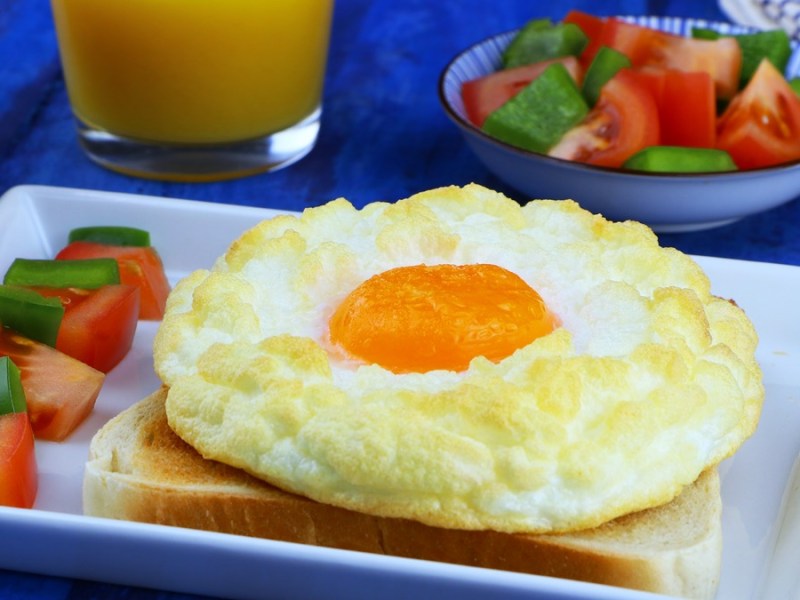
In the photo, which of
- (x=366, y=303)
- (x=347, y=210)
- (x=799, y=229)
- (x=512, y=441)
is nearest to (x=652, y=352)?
(x=512, y=441)

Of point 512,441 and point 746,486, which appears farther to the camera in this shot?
point 746,486

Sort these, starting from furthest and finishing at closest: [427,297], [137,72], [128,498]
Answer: [137,72] → [427,297] → [128,498]

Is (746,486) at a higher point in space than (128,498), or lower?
lower

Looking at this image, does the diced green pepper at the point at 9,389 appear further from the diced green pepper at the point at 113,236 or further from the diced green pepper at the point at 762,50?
the diced green pepper at the point at 762,50

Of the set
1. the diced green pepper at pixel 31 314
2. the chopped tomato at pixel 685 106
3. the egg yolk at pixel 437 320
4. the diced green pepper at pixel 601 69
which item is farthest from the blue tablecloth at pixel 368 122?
the egg yolk at pixel 437 320

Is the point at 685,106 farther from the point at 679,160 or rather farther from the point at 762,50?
the point at 762,50

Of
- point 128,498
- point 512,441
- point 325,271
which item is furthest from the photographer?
point 325,271

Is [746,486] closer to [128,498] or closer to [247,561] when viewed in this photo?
[247,561]
